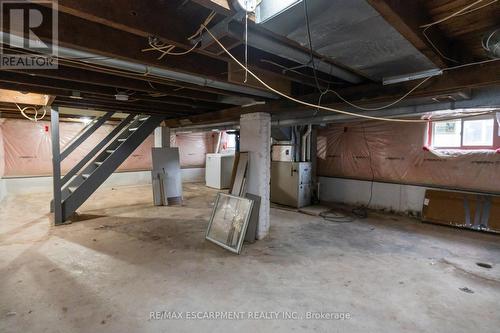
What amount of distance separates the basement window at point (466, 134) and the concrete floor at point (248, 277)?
1450 millimetres

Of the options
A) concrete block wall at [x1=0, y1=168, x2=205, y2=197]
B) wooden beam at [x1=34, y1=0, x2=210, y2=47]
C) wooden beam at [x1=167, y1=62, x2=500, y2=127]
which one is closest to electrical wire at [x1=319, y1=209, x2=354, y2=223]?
wooden beam at [x1=167, y1=62, x2=500, y2=127]

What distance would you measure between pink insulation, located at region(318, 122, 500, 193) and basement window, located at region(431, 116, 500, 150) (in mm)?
170

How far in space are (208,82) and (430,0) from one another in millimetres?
1670

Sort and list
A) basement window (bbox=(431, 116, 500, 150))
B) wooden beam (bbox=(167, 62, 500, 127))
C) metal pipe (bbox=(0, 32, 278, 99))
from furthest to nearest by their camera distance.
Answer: basement window (bbox=(431, 116, 500, 150)) → wooden beam (bbox=(167, 62, 500, 127)) → metal pipe (bbox=(0, 32, 278, 99))

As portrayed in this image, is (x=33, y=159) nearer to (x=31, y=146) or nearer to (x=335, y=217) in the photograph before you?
(x=31, y=146)

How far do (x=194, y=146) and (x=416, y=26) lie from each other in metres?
8.34

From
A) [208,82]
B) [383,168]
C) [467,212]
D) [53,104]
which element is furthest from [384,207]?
[53,104]

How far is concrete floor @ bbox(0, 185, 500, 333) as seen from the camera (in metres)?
1.87

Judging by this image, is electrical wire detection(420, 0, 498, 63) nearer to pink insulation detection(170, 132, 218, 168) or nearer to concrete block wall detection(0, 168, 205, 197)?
concrete block wall detection(0, 168, 205, 197)

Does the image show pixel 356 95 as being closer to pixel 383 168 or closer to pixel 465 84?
pixel 465 84

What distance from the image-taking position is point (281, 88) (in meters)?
2.67

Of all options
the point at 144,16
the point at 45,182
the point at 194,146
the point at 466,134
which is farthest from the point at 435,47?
the point at 45,182

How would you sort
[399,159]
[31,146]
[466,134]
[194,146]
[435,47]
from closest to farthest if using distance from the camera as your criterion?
[435,47] → [466,134] → [399,159] → [31,146] → [194,146]

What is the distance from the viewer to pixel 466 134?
4316 millimetres
